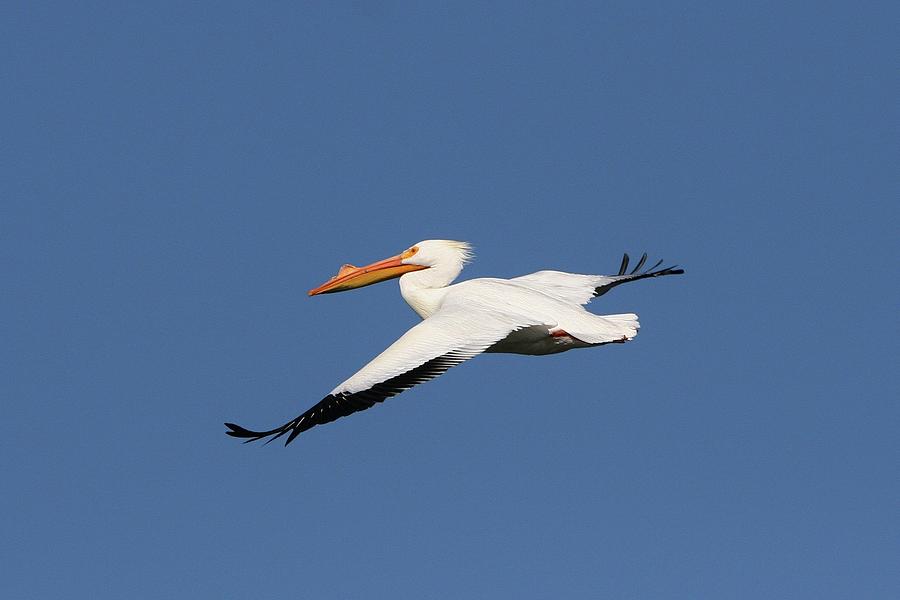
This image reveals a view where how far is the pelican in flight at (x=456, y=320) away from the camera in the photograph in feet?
35.2

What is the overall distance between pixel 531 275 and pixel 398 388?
11.4 ft

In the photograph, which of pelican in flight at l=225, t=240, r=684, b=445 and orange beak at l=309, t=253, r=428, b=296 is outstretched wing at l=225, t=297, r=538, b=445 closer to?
pelican in flight at l=225, t=240, r=684, b=445

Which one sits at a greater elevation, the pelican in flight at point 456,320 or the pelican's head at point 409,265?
the pelican's head at point 409,265

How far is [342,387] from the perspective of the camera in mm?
10742

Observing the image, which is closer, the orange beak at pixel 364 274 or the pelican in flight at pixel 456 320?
the pelican in flight at pixel 456 320

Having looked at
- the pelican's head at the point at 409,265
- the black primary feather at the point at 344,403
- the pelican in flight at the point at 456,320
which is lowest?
the black primary feather at the point at 344,403

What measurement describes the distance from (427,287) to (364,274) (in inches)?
34.3

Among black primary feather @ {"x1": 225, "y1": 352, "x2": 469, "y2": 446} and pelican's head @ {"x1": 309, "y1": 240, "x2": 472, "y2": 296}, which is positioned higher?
pelican's head @ {"x1": 309, "y1": 240, "x2": 472, "y2": 296}

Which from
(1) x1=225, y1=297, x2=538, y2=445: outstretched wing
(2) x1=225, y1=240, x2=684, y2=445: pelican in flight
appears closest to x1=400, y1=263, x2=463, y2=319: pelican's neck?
(2) x1=225, y1=240, x2=684, y2=445: pelican in flight

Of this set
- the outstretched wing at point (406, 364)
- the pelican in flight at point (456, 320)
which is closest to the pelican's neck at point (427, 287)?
the pelican in flight at point (456, 320)

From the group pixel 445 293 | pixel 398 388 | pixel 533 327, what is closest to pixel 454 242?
pixel 445 293

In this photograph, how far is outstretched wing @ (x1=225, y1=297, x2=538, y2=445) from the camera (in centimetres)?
1066

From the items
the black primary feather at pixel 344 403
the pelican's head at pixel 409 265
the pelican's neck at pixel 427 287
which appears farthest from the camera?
the pelican's head at pixel 409 265

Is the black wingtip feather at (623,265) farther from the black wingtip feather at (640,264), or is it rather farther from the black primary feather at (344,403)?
the black primary feather at (344,403)
